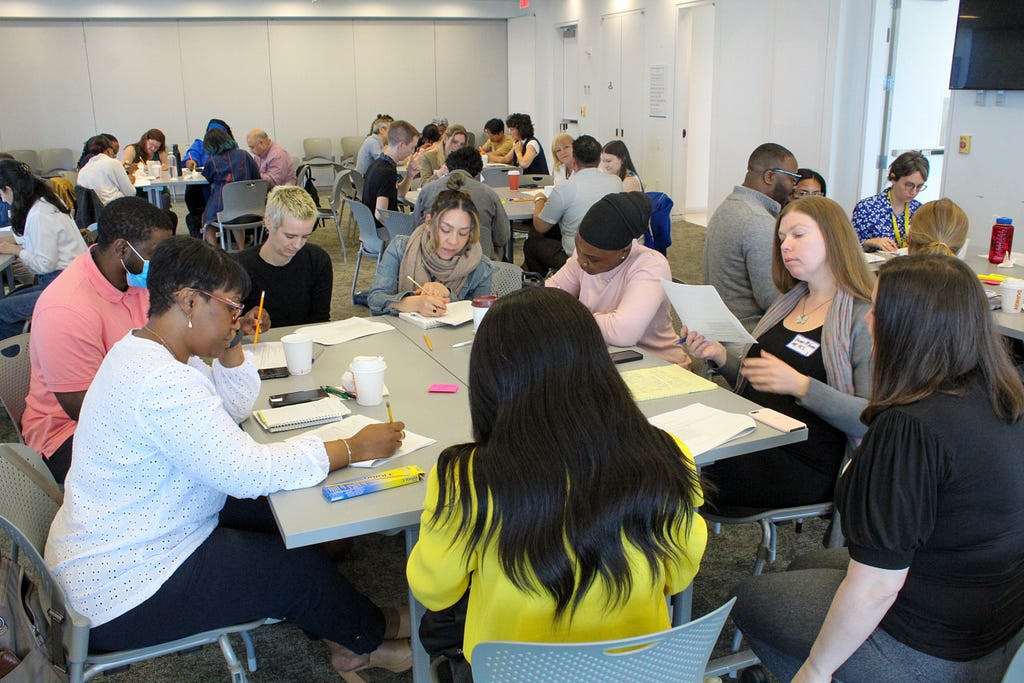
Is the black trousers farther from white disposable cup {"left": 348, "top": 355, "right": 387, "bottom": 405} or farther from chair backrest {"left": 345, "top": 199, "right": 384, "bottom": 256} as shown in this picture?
chair backrest {"left": 345, "top": 199, "right": 384, "bottom": 256}

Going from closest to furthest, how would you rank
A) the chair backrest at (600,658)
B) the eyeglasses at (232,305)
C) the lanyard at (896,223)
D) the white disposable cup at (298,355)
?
the chair backrest at (600,658) < the eyeglasses at (232,305) < the white disposable cup at (298,355) < the lanyard at (896,223)

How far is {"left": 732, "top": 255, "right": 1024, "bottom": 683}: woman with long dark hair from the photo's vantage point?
4.81ft

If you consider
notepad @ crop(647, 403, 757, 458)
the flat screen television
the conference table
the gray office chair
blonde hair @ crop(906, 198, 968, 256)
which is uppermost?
the flat screen television

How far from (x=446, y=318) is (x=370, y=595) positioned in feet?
3.43

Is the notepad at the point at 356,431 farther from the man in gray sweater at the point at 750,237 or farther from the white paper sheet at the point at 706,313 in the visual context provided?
the man in gray sweater at the point at 750,237

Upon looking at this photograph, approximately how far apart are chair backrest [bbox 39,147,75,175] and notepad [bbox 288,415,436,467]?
1119cm

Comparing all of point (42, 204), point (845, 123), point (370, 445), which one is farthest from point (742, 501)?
point (845, 123)

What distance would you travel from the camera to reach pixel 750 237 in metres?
3.37

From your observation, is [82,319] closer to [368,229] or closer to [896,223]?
[368,229]

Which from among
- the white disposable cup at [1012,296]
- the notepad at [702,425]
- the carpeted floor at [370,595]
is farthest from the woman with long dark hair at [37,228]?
the white disposable cup at [1012,296]

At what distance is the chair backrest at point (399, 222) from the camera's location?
552 cm

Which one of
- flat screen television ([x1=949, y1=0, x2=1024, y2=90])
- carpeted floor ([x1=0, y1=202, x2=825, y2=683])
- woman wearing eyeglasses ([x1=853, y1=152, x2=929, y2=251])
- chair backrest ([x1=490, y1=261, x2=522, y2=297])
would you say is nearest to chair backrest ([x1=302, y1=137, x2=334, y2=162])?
flat screen television ([x1=949, y1=0, x2=1024, y2=90])

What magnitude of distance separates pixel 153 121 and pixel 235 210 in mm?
6127

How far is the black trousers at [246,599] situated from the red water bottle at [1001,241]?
3323mm
